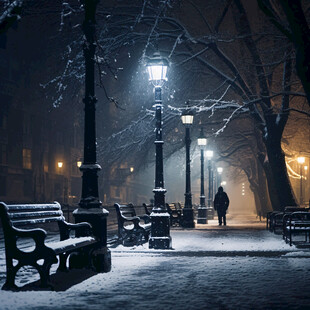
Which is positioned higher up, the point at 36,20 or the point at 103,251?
the point at 36,20

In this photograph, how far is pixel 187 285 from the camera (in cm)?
855

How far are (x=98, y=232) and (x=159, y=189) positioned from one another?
5.26 metres

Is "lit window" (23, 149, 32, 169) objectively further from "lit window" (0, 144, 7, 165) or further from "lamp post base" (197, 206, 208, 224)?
"lamp post base" (197, 206, 208, 224)

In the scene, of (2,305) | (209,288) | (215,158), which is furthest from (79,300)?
(215,158)

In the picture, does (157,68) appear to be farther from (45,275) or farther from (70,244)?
(45,275)

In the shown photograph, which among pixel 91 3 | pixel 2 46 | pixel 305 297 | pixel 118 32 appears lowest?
pixel 305 297

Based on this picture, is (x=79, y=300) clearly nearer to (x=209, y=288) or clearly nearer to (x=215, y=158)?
(x=209, y=288)

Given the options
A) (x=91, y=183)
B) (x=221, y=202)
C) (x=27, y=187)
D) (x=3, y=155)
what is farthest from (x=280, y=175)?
(x=27, y=187)

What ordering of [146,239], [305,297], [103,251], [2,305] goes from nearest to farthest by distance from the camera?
[2,305]
[305,297]
[103,251]
[146,239]

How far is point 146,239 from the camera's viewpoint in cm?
1684

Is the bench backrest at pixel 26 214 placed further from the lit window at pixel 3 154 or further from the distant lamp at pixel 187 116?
the lit window at pixel 3 154

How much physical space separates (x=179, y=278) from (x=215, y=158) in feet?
119

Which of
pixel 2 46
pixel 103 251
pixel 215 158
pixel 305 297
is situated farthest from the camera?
pixel 2 46

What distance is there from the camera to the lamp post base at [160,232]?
48.6ft
